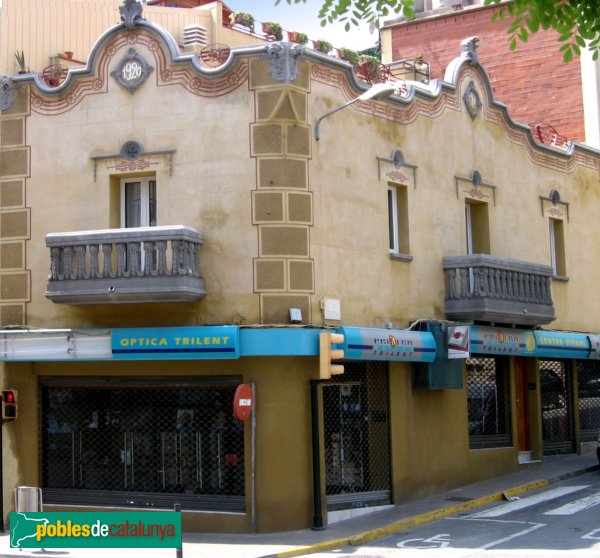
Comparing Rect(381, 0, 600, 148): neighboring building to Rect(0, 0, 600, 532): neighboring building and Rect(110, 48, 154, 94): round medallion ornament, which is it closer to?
Rect(0, 0, 600, 532): neighboring building

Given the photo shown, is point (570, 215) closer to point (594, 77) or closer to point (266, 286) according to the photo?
point (594, 77)

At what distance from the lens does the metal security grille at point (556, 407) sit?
25.0m

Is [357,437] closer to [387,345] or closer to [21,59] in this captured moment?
[387,345]

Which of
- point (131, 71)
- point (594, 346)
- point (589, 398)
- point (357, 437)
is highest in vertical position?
point (131, 71)

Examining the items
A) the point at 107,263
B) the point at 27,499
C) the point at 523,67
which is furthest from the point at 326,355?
the point at 523,67

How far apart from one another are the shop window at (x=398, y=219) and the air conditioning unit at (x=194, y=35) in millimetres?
5921

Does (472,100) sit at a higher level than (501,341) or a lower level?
higher

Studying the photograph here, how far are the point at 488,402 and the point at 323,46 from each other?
8.52m

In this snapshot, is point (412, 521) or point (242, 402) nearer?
point (242, 402)

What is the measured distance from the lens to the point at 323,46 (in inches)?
828

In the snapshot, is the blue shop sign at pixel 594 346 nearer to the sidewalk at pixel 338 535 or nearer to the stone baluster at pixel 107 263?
the sidewalk at pixel 338 535

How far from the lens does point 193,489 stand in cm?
1809

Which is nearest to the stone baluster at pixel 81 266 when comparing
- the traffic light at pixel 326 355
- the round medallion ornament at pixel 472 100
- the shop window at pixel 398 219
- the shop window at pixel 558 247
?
the traffic light at pixel 326 355

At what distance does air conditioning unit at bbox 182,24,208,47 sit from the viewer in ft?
75.6
